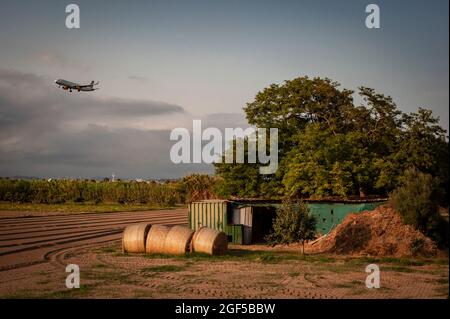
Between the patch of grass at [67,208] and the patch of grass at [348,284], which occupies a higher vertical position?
the patch of grass at [348,284]

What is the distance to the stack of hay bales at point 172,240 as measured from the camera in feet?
69.7

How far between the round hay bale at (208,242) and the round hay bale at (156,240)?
141 cm

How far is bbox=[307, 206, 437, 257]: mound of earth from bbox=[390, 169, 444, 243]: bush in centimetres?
46

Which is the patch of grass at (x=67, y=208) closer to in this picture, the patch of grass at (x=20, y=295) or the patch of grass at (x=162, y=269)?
the patch of grass at (x=162, y=269)

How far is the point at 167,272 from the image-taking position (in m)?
17.3

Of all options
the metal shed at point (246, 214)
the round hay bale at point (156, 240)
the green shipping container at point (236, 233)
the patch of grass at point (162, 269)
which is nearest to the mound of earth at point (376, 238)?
the metal shed at point (246, 214)

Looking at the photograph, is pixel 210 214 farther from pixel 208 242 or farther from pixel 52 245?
pixel 52 245

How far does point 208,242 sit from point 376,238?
8.00 meters

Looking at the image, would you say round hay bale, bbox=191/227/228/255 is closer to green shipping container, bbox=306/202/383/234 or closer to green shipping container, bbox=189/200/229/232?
green shipping container, bbox=189/200/229/232

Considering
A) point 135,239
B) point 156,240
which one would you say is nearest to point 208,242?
point 156,240

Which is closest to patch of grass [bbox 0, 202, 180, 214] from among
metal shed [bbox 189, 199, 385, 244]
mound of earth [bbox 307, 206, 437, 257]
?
metal shed [bbox 189, 199, 385, 244]
